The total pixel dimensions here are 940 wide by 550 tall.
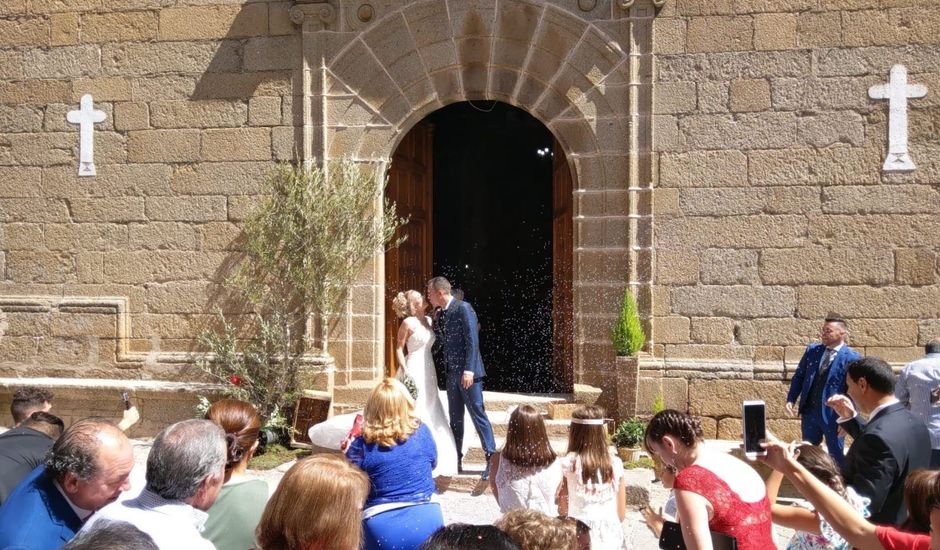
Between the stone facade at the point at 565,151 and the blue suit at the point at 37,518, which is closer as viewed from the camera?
the blue suit at the point at 37,518

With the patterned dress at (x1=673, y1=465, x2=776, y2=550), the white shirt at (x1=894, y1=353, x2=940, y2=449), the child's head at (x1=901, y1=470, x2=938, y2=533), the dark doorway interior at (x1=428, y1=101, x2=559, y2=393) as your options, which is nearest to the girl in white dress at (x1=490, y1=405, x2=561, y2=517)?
the patterned dress at (x1=673, y1=465, x2=776, y2=550)

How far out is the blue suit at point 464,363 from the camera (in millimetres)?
6828

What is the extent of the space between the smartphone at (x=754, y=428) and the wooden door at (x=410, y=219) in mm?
6276

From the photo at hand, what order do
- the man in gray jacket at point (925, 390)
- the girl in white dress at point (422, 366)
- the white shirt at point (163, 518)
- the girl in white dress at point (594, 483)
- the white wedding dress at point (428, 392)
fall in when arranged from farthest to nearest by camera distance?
the girl in white dress at point (422, 366) < the white wedding dress at point (428, 392) < the man in gray jacket at point (925, 390) < the girl in white dress at point (594, 483) < the white shirt at point (163, 518)

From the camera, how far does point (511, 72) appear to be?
8.10 meters

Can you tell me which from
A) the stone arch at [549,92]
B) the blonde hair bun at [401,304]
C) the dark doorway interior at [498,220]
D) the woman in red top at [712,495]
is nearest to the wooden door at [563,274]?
the stone arch at [549,92]

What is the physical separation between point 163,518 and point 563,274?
280 inches

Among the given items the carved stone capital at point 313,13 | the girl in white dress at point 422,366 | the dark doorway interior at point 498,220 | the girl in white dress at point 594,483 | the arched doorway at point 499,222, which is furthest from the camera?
the dark doorway interior at point 498,220

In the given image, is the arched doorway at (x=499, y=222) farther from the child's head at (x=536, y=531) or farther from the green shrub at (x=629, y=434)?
the child's head at (x=536, y=531)

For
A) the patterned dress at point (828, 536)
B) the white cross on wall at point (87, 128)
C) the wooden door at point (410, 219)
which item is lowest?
the patterned dress at point (828, 536)

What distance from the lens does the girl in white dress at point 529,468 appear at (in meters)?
3.96

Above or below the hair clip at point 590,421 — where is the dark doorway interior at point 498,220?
above

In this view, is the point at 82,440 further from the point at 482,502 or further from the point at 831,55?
the point at 831,55

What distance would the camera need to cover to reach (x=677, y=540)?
291 cm
